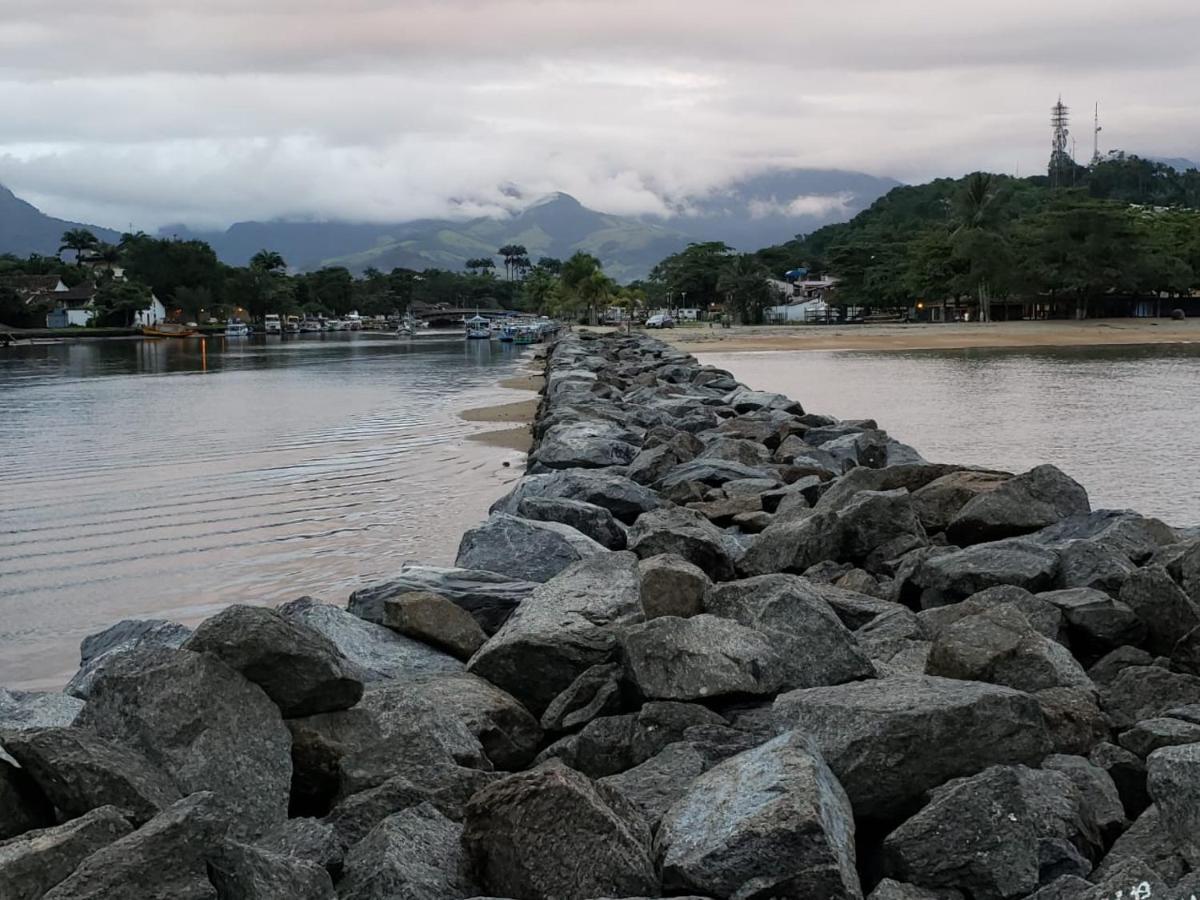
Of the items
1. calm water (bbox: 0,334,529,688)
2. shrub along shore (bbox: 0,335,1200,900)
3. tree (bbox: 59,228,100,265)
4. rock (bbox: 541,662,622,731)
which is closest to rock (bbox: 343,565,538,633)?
shrub along shore (bbox: 0,335,1200,900)

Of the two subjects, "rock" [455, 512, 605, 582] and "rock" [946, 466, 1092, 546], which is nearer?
"rock" [455, 512, 605, 582]

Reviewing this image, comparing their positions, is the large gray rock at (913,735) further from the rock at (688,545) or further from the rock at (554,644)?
the rock at (688,545)

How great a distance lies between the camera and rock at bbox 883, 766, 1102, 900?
3570 mm

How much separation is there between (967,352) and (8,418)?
137 feet

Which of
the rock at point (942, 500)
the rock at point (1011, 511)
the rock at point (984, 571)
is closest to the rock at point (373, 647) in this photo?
the rock at point (984, 571)

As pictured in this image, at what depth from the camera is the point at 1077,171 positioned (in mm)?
179375

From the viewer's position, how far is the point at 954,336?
6856cm

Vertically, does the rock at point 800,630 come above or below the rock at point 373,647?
above

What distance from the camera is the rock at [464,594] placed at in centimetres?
697

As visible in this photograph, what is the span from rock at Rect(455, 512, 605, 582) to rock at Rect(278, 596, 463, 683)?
153 centimetres

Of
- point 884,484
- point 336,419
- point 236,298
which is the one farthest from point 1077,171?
point 884,484

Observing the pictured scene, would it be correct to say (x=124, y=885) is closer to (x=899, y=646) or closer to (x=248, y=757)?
(x=248, y=757)

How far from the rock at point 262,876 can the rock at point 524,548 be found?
434 centimetres

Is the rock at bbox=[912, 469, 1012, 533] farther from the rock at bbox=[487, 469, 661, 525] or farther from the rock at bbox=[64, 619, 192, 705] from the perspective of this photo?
the rock at bbox=[64, 619, 192, 705]
